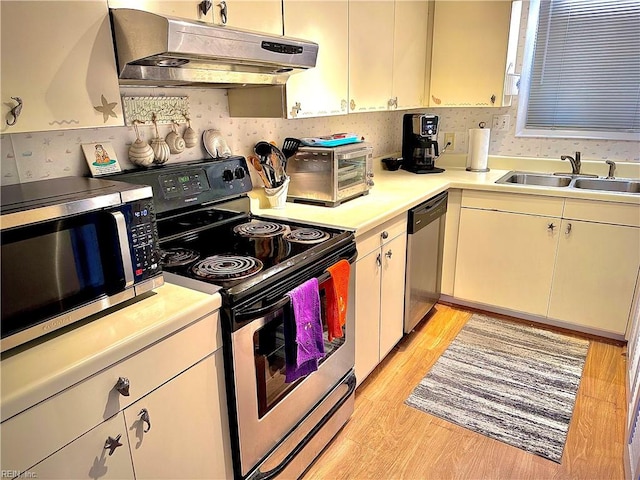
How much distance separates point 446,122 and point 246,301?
109 inches

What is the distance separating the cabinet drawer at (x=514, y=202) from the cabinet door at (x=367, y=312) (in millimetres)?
1058

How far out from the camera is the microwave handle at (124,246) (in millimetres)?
1117

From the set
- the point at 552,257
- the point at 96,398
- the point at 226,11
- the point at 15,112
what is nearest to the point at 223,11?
the point at 226,11

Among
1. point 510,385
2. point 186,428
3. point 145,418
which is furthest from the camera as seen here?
point 510,385

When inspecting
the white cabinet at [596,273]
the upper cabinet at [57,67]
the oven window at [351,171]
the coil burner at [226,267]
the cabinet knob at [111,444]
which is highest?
the upper cabinet at [57,67]

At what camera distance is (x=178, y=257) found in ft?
5.09

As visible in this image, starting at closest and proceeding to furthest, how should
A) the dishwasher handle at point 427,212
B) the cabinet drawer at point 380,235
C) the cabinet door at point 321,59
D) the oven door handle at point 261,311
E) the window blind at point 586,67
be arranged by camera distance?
the oven door handle at point 261,311
the cabinet door at point 321,59
the cabinet drawer at point 380,235
the dishwasher handle at point 427,212
the window blind at point 586,67

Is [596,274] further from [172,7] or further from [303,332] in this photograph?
[172,7]

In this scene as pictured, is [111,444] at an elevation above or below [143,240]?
below

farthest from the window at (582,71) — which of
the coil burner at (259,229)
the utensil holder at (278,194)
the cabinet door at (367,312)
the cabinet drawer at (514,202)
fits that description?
the coil burner at (259,229)

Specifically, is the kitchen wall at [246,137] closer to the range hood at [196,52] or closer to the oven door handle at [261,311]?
the range hood at [196,52]

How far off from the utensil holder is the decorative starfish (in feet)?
3.06

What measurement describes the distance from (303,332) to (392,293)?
0.95 m

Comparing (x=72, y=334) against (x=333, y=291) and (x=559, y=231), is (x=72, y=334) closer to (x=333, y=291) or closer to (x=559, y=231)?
(x=333, y=291)
